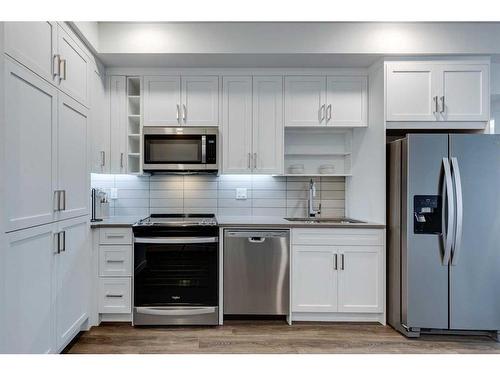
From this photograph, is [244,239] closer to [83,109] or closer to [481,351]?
[83,109]

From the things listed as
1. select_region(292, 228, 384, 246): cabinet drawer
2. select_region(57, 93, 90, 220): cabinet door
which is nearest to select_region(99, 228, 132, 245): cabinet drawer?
select_region(57, 93, 90, 220): cabinet door

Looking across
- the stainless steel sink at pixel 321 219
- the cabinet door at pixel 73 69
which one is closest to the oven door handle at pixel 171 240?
the stainless steel sink at pixel 321 219

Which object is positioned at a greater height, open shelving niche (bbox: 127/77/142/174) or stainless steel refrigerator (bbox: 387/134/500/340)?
open shelving niche (bbox: 127/77/142/174)

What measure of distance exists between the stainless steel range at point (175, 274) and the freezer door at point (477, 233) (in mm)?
1946

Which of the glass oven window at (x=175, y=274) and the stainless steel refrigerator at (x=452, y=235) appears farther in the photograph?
the glass oven window at (x=175, y=274)

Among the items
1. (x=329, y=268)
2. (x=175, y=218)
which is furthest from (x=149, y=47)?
(x=329, y=268)

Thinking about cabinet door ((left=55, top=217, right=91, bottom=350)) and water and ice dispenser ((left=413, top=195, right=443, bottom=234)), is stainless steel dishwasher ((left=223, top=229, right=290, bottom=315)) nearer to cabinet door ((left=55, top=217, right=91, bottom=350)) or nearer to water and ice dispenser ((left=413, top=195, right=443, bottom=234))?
water and ice dispenser ((left=413, top=195, right=443, bottom=234))

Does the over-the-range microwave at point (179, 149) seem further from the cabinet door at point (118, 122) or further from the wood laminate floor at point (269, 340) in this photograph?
the wood laminate floor at point (269, 340)

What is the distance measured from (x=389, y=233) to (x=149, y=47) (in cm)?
263

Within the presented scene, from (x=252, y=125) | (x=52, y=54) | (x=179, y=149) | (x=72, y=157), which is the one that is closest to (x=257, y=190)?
(x=252, y=125)

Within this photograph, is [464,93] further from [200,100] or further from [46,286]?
[46,286]

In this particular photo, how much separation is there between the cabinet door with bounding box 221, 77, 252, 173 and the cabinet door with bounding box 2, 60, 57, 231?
4.81ft

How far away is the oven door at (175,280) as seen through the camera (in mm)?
2691

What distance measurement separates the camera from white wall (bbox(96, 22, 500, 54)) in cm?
272
